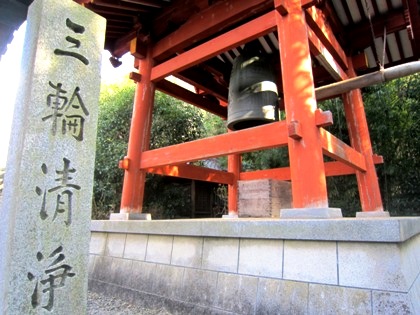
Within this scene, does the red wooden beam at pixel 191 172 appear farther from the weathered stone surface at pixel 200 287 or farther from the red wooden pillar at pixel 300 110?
the red wooden pillar at pixel 300 110

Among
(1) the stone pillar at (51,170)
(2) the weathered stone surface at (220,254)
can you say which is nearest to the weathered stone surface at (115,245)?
(2) the weathered stone surface at (220,254)

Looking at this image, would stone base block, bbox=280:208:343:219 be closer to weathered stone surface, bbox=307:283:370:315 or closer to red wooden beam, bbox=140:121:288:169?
weathered stone surface, bbox=307:283:370:315

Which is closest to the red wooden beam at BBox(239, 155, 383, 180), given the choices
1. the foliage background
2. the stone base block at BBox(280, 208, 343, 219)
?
the foliage background

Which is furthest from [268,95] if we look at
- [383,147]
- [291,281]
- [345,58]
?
[383,147]

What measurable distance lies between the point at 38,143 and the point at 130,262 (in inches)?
81.5

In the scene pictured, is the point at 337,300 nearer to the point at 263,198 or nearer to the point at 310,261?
the point at 310,261

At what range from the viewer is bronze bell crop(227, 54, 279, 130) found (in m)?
3.68

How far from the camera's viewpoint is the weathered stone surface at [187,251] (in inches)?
108

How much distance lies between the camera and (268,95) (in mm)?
3756

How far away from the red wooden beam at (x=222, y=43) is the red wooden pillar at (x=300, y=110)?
188 millimetres

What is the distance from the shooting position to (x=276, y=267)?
218 centimetres

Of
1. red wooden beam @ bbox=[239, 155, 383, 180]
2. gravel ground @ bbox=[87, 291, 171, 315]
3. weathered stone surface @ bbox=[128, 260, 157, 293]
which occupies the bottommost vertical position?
gravel ground @ bbox=[87, 291, 171, 315]

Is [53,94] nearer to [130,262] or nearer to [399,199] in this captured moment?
[130,262]

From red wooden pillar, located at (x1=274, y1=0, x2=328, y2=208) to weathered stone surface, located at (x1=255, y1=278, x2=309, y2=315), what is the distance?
639 millimetres
